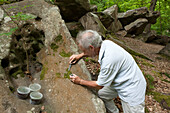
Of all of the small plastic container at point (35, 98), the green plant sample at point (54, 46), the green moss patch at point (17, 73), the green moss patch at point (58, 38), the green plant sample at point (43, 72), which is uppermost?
the green moss patch at point (58, 38)

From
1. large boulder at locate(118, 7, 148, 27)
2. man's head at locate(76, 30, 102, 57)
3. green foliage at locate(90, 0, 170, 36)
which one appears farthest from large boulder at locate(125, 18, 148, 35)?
man's head at locate(76, 30, 102, 57)

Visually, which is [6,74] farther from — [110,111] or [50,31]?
[110,111]

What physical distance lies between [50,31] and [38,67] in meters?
1.21

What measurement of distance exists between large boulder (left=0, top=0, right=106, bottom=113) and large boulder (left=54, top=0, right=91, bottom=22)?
6.24ft

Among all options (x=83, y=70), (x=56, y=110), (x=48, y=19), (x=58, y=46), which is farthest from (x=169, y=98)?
(x=48, y=19)

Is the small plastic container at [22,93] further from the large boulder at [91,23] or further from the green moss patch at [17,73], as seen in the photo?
the large boulder at [91,23]

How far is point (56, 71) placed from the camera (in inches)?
131

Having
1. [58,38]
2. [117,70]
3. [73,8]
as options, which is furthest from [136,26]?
[117,70]

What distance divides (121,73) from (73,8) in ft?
18.1

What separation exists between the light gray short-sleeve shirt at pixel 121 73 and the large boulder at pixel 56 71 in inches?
26.3

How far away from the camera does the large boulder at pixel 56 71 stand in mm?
2667

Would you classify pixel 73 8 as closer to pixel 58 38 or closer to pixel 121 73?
pixel 58 38

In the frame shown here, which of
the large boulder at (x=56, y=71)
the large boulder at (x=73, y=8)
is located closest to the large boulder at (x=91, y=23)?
the large boulder at (x=73, y=8)

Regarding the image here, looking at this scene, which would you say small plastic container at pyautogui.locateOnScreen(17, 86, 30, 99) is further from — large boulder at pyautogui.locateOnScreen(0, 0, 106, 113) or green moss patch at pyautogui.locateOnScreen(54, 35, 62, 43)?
green moss patch at pyautogui.locateOnScreen(54, 35, 62, 43)
